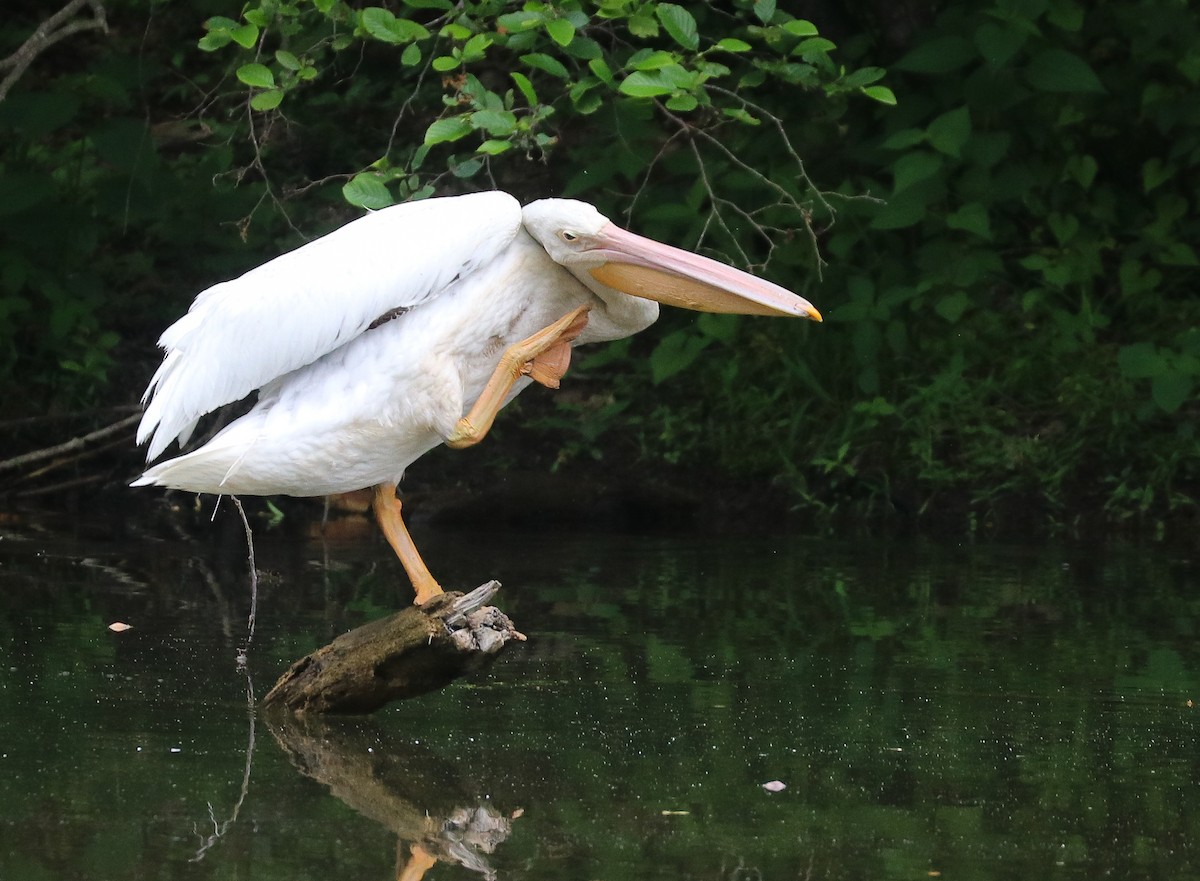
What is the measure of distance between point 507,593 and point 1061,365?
2.88m

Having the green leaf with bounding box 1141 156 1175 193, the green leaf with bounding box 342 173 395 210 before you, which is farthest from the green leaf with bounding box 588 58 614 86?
the green leaf with bounding box 1141 156 1175 193

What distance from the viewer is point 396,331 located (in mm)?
3822

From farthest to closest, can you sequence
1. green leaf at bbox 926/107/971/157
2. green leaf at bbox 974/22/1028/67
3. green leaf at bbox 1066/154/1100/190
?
green leaf at bbox 1066/154/1100/190 < green leaf at bbox 926/107/971/157 < green leaf at bbox 974/22/1028/67

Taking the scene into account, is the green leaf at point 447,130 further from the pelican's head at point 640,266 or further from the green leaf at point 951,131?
the green leaf at point 951,131

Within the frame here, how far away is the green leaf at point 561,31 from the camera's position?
4332mm

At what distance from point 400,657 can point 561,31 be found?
1.66 m

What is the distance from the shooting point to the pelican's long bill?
3.81 meters

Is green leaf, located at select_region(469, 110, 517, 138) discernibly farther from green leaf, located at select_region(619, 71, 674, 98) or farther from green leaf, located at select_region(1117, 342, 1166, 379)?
green leaf, located at select_region(1117, 342, 1166, 379)

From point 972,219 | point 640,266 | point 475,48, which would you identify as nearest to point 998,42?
point 972,219

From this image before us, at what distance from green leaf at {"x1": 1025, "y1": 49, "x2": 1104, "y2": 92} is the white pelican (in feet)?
10.0

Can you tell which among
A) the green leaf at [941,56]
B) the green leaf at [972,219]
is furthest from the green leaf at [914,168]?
the green leaf at [941,56]

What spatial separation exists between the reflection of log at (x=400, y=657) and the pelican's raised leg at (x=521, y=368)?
0.34m

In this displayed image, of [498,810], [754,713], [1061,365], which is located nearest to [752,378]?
[1061,365]

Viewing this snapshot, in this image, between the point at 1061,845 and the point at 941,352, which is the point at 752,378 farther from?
the point at 1061,845
